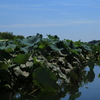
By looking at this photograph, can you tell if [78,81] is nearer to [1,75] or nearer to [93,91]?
[93,91]

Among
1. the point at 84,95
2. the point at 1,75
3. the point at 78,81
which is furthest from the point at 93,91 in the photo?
the point at 1,75

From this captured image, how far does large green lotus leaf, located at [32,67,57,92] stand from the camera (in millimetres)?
2012

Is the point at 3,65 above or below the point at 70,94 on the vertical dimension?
above

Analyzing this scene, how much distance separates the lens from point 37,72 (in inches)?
78.9

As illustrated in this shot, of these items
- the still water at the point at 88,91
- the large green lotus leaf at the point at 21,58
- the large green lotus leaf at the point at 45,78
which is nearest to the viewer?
the large green lotus leaf at the point at 45,78

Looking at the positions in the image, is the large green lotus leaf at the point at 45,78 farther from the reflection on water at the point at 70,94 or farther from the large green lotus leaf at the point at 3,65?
the large green lotus leaf at the point at 3,65

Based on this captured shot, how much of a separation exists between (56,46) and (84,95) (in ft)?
6.23

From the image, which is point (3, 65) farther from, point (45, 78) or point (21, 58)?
point (45, 78)

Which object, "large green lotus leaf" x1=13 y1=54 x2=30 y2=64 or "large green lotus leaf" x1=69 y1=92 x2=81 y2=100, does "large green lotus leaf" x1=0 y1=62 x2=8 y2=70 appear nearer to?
"large green lotus leaf" x1=13 y1=54 x2=30 y2=64

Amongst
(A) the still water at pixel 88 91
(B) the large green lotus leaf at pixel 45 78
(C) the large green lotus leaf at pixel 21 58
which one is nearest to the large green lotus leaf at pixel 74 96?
(A) the still water at pixel 88 91

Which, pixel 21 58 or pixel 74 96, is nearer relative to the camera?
pixel 74 96

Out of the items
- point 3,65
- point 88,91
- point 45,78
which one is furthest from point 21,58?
point 88,91

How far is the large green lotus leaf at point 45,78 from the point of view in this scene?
201 cm

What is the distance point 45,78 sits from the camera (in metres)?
2.05
